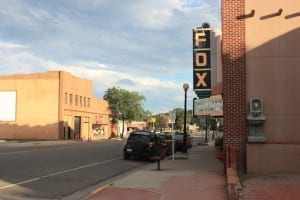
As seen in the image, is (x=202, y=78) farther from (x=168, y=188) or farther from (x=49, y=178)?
(x=168, y=188)

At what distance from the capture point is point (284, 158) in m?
18.0

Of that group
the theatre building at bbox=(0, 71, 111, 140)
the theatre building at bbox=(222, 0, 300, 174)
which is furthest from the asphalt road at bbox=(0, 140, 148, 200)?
the theatre building at bbox=(0, 71, 111, 140)

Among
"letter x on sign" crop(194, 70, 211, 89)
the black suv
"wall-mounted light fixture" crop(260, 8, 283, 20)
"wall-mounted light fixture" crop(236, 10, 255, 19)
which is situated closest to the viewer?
"wall-mounted light fixture" crop(260, 8, 283, 20)

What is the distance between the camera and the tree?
116188mm

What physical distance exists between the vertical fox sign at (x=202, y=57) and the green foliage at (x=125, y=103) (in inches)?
3372

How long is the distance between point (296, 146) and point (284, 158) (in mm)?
546

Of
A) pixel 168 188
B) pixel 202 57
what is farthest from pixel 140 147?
pixel 168 188

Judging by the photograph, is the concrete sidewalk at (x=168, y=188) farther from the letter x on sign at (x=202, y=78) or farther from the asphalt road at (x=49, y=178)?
the letter x on sign at (x=202, y=78)

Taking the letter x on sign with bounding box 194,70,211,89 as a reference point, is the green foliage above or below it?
above

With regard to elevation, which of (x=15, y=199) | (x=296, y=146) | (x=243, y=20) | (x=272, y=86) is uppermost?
(x=243, y=20)

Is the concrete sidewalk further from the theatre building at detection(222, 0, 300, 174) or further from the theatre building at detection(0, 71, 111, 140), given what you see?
the theatre building at detection(0, 71, 111, 140)

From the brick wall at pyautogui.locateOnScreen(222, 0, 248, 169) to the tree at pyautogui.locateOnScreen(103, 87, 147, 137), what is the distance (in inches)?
3816

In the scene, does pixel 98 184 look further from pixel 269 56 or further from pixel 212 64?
pixel 212 64

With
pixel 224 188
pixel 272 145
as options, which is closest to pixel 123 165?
pixel 272 145
